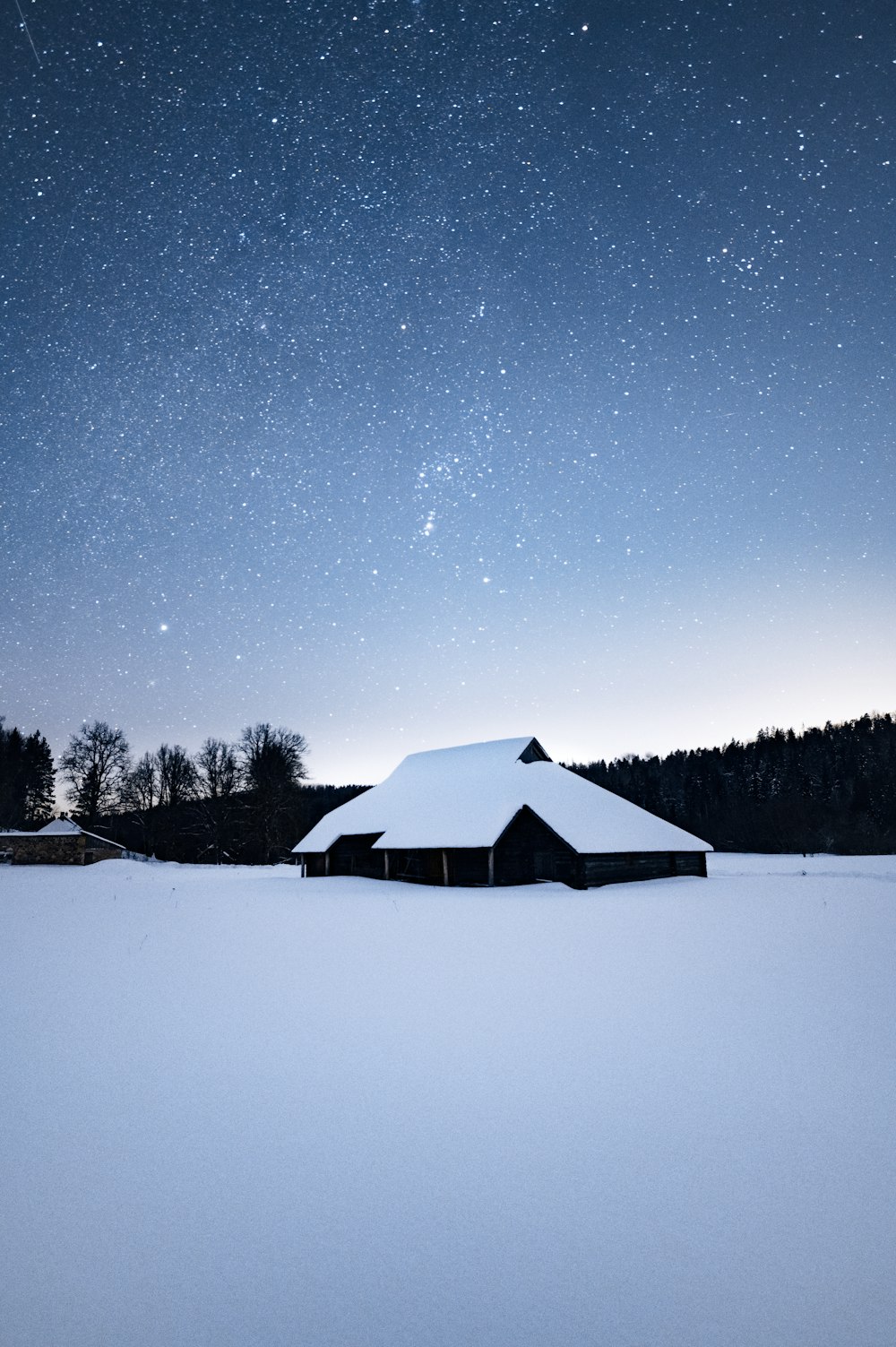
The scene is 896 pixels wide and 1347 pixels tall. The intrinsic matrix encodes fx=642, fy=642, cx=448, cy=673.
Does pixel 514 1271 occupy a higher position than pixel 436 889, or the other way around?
pixel 514 1271

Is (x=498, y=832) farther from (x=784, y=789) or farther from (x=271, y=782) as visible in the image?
(x=784, y=789)

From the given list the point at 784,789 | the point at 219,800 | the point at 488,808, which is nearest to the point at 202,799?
the point at 219,800

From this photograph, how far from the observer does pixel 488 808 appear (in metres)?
28.4

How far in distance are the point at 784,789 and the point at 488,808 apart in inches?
3251

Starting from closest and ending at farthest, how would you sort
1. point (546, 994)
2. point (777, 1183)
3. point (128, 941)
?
point (777, 1183), point (546, 994), point (128, 941)

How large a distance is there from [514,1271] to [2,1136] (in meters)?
4.15

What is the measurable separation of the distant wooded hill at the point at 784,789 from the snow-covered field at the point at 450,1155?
75.4 metres

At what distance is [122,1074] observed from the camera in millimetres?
6242

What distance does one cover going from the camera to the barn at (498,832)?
87.7 ft

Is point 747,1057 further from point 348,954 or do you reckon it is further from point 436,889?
point 436,889

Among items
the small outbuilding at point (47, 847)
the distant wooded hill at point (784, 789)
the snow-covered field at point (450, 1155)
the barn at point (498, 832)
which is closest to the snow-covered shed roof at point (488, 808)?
the barn at point (498, 832)

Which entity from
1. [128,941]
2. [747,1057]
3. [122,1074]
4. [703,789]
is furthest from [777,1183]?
[703,789]

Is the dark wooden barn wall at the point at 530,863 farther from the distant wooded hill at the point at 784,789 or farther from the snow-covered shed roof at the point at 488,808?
the distant wooded hill at the point at 784,789

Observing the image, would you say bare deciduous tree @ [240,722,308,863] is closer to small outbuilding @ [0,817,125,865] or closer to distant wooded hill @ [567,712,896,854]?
small outbuilding @ [0,817,125,865]
